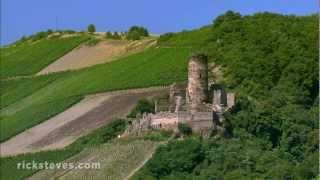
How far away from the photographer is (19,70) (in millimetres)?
91438

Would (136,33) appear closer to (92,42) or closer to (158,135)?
(92,42)

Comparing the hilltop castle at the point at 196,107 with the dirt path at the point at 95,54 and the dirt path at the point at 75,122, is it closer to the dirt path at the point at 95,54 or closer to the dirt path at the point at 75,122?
the dirt path at the point at 75,122

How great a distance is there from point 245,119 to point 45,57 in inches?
1545

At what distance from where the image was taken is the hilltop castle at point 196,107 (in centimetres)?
5569

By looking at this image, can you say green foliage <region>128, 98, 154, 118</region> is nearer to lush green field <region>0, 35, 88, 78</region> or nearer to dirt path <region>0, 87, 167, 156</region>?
dirt path <region>0, 87, 167, 156</region>

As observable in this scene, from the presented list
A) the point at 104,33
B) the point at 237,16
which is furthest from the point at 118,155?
the point at 104,33

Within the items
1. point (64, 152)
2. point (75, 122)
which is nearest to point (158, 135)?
point (64, 152)

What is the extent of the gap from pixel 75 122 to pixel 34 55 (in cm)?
2996

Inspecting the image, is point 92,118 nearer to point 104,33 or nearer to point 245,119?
point 245,119

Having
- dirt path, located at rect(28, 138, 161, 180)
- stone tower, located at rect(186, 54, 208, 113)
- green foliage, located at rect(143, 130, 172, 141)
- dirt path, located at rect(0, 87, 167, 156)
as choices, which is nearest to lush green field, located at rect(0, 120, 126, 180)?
dirt path, located at rect(28, 138, 161, 180)

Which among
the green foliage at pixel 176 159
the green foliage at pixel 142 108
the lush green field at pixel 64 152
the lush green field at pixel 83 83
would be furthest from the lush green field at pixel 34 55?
the green foliage at pixel 176 159

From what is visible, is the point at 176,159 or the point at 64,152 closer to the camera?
the point at 176,159

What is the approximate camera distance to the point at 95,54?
295 feet

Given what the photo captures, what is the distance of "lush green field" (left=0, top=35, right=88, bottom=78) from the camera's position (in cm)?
9106
